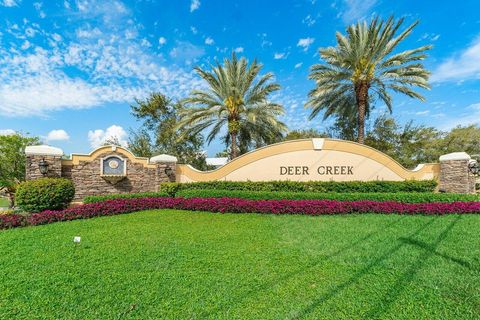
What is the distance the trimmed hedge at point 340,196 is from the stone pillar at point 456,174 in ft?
9.98

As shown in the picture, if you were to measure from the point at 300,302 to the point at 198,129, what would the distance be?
1386 centimetres

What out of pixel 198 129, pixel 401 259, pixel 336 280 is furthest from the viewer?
pixel 198 129

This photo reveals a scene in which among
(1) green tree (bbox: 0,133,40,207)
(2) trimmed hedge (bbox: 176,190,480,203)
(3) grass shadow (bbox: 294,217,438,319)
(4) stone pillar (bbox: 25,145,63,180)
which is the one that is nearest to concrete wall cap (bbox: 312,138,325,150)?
(2) trimmed hedge (bbox: 176,190,480,203)

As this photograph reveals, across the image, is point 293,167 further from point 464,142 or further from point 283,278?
point 464,142

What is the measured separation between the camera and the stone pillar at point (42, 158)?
946 cm

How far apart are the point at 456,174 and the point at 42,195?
→ 62.7ft

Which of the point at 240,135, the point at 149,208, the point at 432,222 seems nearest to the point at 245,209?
the point at 149,208

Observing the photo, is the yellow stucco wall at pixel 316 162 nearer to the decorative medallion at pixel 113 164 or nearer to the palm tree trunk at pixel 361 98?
the palm tree trunk at pixel 361 98

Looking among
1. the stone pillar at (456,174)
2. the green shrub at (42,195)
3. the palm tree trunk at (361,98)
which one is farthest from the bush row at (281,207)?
the palm tree trunk at (361,98)

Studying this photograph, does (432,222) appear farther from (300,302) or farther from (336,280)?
(300,302)

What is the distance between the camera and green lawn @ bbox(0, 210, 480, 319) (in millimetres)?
2793

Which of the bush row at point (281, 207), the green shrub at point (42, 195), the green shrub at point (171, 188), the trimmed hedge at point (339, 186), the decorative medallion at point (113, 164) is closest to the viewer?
the green shrub at point (42, 195)

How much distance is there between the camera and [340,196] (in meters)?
9.93

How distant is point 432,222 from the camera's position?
7059 millimetres
